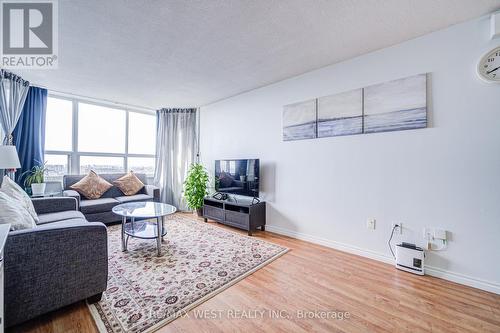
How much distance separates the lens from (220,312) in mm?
1550

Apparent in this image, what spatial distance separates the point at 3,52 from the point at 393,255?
5112 mm

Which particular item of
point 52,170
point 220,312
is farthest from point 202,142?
point 220,312

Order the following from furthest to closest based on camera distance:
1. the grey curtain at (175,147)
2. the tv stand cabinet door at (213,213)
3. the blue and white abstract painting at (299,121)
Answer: the grey curtain at (175,147) → the tv stand cabinet door at (213,213) → the blue and white abstract painting at (299,121)

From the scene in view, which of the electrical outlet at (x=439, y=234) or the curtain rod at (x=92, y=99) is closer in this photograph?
the electrical outlet at (x=439, y=234)

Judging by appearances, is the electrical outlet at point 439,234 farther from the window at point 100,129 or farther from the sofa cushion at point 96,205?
the window at point 100,129

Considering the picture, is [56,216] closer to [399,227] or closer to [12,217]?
[12,217]

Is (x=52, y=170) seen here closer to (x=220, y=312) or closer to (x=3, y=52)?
(x=3, y=52)

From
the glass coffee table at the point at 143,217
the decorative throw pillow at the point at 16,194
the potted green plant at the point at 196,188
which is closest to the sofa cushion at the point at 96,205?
the glass coffee table at the point at 143,217

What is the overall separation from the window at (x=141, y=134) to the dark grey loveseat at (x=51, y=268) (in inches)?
147

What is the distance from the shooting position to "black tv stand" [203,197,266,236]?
3.21 m

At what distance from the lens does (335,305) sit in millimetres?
1639

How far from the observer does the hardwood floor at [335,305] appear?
1411mm

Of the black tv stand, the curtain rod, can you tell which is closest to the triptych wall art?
the black tv stand

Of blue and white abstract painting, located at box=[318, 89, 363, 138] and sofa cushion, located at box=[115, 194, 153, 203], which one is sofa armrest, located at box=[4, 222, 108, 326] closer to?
sofa cushion, located at box=[115, 194, 153, 203]
